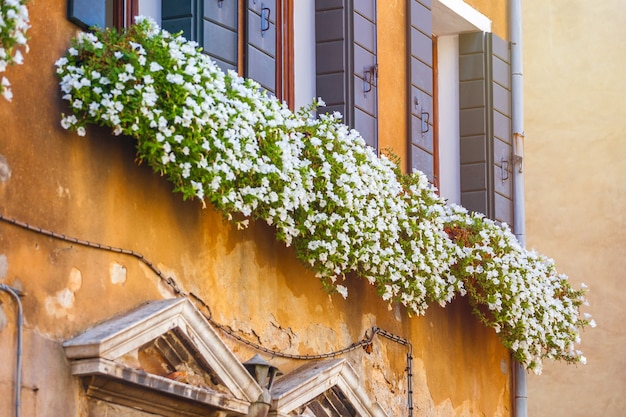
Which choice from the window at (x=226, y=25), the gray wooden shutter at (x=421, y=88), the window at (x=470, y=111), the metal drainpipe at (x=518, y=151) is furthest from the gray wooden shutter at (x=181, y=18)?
the metal drainpipe at (x=518, y=151)

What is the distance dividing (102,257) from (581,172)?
27.5 feet

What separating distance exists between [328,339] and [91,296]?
214 centimetres

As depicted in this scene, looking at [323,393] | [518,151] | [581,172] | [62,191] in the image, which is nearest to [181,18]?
[62,191]

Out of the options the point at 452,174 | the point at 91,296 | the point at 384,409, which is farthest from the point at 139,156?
the point at 452,174

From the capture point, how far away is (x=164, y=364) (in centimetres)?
700

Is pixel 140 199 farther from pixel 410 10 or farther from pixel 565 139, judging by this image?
pixel 565 139

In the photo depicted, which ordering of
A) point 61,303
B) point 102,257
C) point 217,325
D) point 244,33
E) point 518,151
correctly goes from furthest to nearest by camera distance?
point 518,151 < point 244,33 < point 217,325 < point 102,257 < point 61,303

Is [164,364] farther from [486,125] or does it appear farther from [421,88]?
[486,125]

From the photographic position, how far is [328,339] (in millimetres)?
8609

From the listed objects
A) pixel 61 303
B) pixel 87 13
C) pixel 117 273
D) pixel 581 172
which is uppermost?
pixel 581 172

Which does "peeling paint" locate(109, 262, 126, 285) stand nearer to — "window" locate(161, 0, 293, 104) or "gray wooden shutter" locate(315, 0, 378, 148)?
"window" locate(161, 0, 293, 104)

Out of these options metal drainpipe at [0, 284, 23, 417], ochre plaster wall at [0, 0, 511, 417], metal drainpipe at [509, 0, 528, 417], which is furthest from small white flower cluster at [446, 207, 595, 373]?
metal drainpipe at [0, 284, 23, 417]

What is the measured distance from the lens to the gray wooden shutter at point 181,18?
7.71 meters

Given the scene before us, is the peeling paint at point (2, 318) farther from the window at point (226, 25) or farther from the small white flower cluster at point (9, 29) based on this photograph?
the window at point (226, 25)
